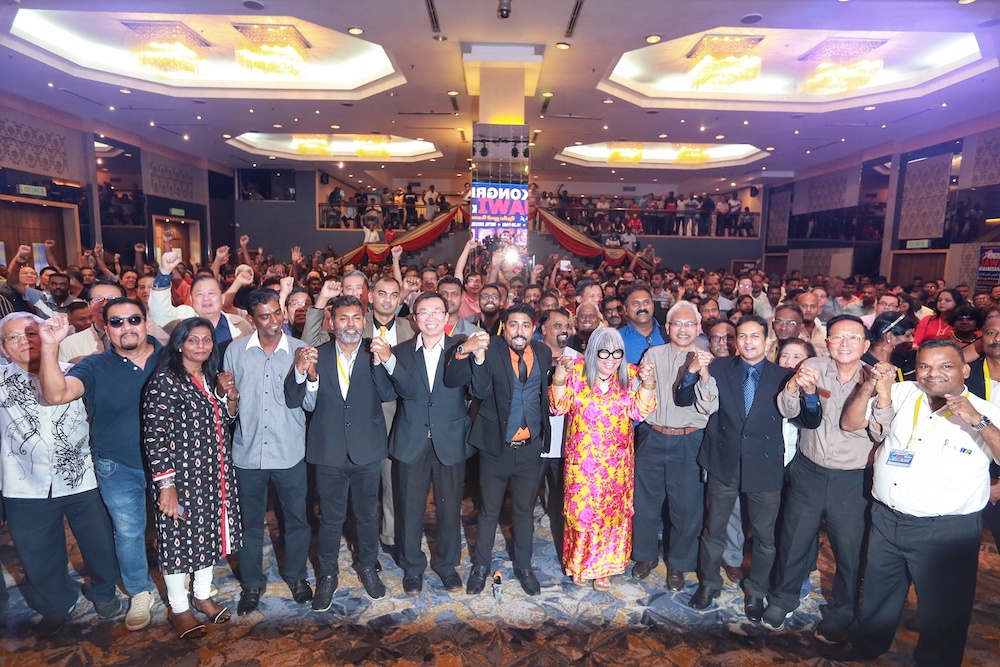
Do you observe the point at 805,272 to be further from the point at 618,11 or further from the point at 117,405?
the point at 117,405

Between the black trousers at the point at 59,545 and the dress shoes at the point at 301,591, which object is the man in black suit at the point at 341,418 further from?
the black trousers at the point at 59,545

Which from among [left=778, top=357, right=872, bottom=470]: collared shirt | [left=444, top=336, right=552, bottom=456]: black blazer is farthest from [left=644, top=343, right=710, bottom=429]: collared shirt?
[left=444, top=336, right=552, bottom=456]: black blazer

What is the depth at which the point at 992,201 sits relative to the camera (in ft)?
33.7

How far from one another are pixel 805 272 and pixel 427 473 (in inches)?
655

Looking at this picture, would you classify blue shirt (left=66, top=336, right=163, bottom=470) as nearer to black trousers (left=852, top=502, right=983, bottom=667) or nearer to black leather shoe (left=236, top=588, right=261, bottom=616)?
black leather shoe (left=236, top=588, right=261, bottom=616)

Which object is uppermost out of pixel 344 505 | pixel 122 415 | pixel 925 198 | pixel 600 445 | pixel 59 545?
pixel 925 198

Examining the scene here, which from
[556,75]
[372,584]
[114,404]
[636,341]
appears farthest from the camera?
[556,75]

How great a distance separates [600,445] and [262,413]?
1761 millimetres

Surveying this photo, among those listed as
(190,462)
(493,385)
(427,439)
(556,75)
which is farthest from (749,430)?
(556,75)

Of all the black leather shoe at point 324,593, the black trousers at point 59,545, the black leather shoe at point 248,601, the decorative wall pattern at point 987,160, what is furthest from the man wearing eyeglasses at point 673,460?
the decorative wall pattern at point 987,160

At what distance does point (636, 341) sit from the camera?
388cm

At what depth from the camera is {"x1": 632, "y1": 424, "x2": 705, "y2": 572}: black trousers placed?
10.2 ft

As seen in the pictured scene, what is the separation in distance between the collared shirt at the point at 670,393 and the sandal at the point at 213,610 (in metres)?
2.45

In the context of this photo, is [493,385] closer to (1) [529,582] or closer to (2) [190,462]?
(1) [529,582]
